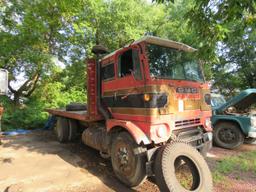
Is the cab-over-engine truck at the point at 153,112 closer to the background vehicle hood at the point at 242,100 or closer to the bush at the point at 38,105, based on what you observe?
the background vehicle hood at the point at 242,100

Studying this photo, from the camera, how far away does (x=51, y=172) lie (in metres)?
4.12

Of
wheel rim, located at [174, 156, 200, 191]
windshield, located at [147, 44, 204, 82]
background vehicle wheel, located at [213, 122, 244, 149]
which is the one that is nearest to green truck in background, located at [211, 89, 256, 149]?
background vehicle wheel, located at [213, 122, 244, 149]

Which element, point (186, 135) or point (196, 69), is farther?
point (196, 69)

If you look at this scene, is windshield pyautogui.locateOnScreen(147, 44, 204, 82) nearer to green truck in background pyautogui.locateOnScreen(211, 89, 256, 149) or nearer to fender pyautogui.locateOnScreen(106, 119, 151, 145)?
fender pyautogui.locateOnScreen(106, 119, 151, 145)

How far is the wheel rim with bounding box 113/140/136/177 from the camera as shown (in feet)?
11.7

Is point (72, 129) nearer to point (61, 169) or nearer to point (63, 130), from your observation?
point (63, 130)

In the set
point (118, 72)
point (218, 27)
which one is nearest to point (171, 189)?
point (118, 72)

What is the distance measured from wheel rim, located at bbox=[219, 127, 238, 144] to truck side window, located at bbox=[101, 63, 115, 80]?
3786 millimetres

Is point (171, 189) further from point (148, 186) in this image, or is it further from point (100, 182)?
point (100, 182)

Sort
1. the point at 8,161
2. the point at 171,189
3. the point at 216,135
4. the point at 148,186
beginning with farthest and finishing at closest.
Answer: the point at 216,135 → the point at 8,161 → the point at 148,186 → the point at 171,189

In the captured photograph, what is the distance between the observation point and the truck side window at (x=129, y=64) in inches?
142

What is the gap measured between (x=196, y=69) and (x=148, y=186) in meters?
2.44

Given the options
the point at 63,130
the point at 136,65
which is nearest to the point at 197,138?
the point at 136,65

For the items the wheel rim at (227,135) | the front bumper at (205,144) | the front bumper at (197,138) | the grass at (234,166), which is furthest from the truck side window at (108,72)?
the wheel rim at (227,135)
